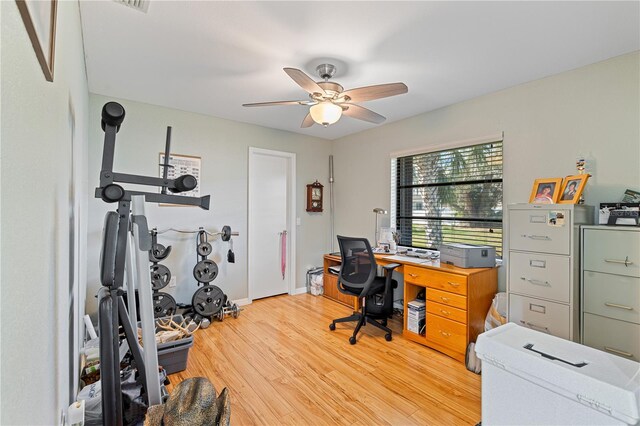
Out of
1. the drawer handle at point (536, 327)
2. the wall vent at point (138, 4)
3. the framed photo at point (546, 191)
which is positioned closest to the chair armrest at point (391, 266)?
the drawer handle at point (536, 327)

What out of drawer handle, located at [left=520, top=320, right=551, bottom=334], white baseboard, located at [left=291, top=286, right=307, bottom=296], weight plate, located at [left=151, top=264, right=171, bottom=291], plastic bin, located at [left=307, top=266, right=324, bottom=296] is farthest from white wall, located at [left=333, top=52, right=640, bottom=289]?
weight plate, located at [left=151, top=264, right=171, bottom=291]

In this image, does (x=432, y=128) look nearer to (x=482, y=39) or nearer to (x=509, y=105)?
(x=509, y=105)

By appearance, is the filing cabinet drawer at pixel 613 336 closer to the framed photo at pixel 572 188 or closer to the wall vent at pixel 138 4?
the framed photo at pixel 572 188

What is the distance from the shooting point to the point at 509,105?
2969 millimetres

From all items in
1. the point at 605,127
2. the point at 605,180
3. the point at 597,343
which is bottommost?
the point at 597,343

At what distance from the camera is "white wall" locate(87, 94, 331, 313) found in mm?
3156

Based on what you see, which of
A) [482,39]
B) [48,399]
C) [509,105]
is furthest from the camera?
[509,105]

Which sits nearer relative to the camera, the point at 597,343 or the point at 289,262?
the point at 597,343

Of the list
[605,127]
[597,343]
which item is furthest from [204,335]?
[605,127]

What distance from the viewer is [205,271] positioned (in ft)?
11.6

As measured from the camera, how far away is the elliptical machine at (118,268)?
3.89 ft

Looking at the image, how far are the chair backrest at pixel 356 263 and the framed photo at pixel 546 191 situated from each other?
5.00 ft

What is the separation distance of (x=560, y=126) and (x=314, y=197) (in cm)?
318

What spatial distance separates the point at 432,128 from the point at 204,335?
3523mm
